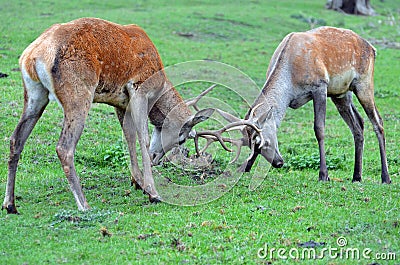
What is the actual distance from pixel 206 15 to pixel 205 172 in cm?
1560

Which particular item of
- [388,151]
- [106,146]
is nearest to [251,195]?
[106,146]

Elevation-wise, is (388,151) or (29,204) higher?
(29,204)

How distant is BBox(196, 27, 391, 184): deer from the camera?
9148mm

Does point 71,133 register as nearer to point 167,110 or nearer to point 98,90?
point 98,90

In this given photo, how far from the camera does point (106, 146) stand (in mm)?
10617

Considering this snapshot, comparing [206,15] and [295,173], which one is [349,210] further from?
[206,15]

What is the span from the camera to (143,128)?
8164 mm

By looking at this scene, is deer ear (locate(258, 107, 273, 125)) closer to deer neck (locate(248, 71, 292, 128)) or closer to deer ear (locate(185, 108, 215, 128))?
deer neck (locate(248, 71, 292, 128))

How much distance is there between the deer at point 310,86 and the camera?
30.0 feet

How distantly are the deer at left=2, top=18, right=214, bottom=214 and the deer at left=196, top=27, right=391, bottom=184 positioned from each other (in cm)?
90

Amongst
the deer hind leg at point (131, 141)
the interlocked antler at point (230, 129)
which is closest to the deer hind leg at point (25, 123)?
the deer hind leg at point (131, 141)

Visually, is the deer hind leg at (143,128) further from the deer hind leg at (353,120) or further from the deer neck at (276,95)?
the deer hind leg at (353,120)

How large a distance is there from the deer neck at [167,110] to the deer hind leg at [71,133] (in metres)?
1.61
